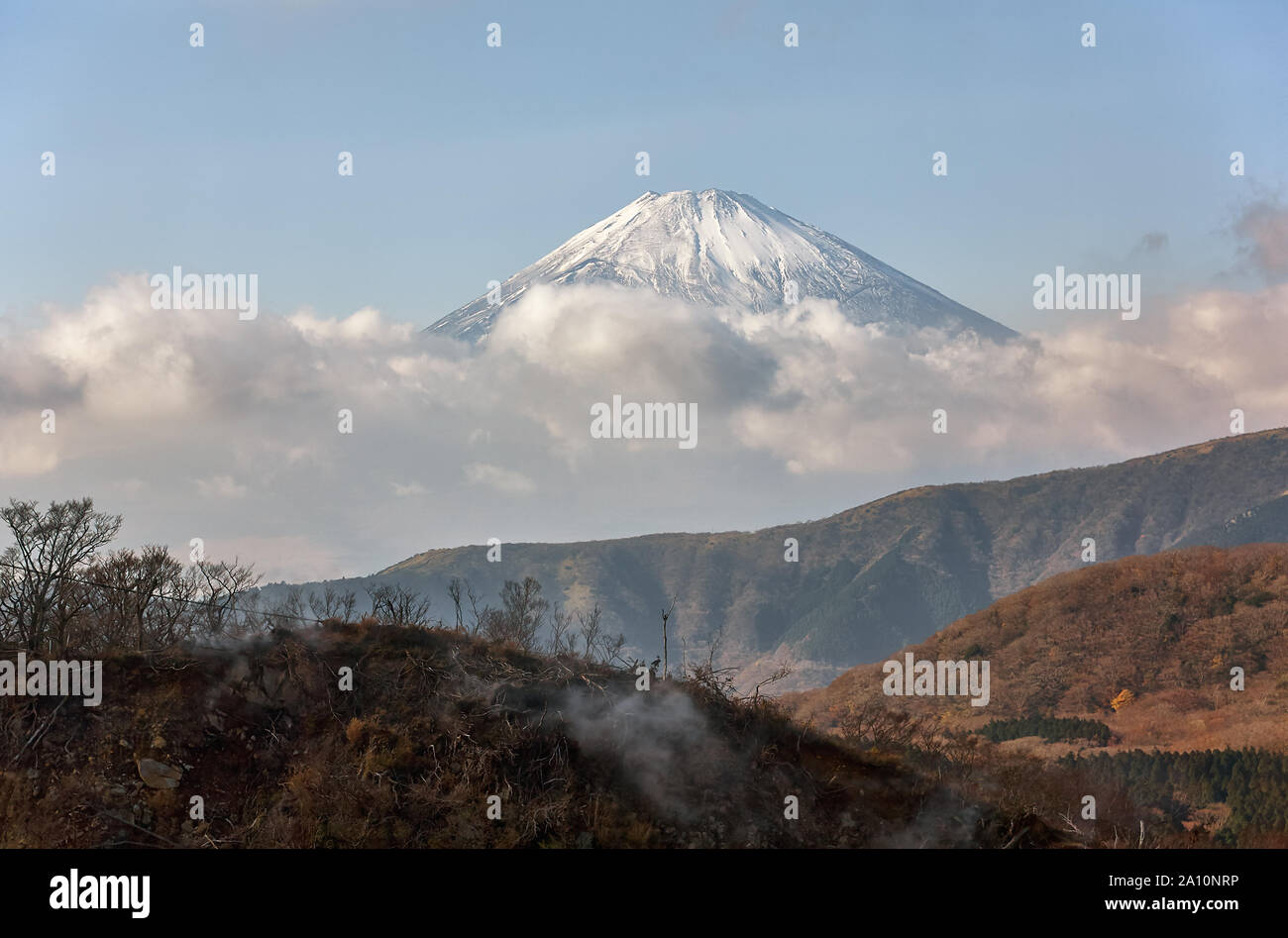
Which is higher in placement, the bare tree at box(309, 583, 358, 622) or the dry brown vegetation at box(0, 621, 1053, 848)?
the bare tree at box(309, 583, 358, 622)

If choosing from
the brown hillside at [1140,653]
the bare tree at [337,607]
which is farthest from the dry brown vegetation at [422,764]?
the brown hillside at [1140,653]

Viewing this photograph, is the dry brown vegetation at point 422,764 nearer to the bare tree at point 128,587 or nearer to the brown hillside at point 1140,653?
the bare tree at point 128,587

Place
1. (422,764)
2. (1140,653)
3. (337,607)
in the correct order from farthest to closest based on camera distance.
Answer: (1140,653), (337,607), (422,764)

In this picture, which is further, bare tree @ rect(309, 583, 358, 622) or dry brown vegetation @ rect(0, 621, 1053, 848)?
bare tree @ rect(309, 583, 358, 622)

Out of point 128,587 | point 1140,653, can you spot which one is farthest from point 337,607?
Result: point 1140,653

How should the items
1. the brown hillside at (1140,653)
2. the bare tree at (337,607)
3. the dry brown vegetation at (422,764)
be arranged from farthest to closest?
the brown hillside at (1140,653), the bare tree at (337,607), the dry brown vegetation at (422,764)

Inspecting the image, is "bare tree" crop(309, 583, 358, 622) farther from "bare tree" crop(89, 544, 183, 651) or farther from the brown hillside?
the brown hillside

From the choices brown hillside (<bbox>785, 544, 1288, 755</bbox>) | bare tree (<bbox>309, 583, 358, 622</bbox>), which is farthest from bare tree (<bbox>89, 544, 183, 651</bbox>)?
brown hillside (<bbox>785, 544, 1288, 755</bbox>)

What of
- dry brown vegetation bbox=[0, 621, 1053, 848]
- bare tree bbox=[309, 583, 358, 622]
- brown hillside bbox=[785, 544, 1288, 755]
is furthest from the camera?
brown hillside bbox=[785, 544, 1288, 755]

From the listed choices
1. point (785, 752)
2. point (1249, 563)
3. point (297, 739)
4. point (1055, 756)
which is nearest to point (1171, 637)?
point (1249, 563)

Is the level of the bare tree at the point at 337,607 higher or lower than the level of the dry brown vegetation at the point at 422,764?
higher

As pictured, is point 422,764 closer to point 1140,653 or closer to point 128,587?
point 128,587
